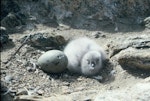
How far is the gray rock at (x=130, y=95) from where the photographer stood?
3837 mm

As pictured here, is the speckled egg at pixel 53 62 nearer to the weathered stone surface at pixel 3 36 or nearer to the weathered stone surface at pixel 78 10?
the weathered stone surface at pixel 3 36

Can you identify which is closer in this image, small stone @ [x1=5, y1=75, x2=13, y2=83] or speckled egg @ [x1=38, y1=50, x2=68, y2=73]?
small stone @ [x1=5, y1=75, x2=13, y2=83]

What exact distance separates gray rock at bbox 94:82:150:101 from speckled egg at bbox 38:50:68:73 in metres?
1.10

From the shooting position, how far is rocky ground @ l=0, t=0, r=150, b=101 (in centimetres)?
450

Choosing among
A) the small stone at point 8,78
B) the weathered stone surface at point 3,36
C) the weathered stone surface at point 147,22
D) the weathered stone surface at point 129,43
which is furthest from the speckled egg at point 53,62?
the weathered stone surface at point 147,22

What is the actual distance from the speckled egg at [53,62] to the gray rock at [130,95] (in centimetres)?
110

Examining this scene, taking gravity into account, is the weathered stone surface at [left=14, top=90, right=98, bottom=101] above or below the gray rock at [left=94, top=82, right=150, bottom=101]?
below

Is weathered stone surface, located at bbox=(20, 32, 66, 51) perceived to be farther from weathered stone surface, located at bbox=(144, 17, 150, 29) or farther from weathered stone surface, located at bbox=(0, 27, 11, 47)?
weathered stone surface, located at bbox=(144, 17, 150, 29)

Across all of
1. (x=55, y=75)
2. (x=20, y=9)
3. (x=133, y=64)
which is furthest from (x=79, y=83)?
(x=20, y=9)

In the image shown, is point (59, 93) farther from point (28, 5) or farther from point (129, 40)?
point (28, 5)

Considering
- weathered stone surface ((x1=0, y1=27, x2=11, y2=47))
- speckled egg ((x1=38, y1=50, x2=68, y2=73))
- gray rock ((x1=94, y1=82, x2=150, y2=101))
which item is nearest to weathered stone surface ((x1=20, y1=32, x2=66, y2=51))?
weathered stone surface ((x1=0, y1=27, x2=11, y2=47))

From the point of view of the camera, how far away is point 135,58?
4.95m

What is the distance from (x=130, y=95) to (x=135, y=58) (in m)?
1.13

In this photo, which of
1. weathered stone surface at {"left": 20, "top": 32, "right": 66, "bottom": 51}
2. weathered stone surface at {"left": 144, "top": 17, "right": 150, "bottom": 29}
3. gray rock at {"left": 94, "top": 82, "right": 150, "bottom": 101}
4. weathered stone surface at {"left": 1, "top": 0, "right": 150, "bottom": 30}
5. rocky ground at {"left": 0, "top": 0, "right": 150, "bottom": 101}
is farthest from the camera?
weathered stone surface at {"left": 1, "top": 0, "right": 150, "bottom": 30}
